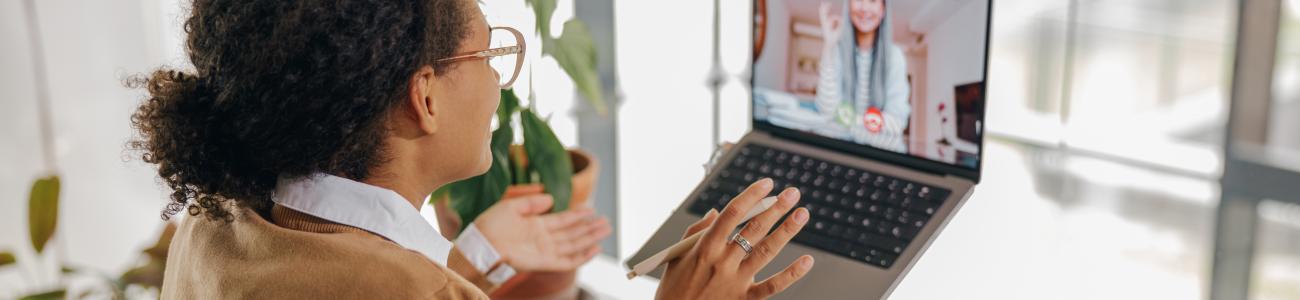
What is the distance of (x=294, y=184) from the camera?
117cm

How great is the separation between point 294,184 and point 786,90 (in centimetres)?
59

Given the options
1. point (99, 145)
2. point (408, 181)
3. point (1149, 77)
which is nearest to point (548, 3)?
point (408, 181)

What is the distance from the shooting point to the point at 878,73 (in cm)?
139

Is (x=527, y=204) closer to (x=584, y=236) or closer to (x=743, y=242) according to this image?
(x=584, y=236)

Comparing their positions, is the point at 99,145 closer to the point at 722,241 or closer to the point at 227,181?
the point at 227,181

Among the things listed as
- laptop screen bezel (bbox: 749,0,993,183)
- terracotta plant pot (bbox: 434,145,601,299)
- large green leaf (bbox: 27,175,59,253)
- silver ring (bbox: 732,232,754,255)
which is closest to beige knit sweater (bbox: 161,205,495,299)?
silver ring (bbox: 732,232,754,255)

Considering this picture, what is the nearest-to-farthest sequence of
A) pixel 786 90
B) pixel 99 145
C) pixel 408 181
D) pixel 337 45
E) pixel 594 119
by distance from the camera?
pixel 337 45, pixel 408 181, pixel 786 90, pixel 594 119, pixel 99 145

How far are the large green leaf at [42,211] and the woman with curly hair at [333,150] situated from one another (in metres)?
1.18

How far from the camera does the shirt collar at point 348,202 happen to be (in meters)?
1.16

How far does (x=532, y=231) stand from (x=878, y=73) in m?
0.65

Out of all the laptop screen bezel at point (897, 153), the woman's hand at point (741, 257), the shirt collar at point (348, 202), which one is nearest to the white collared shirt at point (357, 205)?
the shirt collar at point (348, 202)

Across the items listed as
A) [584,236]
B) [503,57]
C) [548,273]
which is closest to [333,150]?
[503,57]

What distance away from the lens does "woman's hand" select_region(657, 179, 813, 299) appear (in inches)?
45.2

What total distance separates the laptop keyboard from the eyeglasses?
0.29 m
